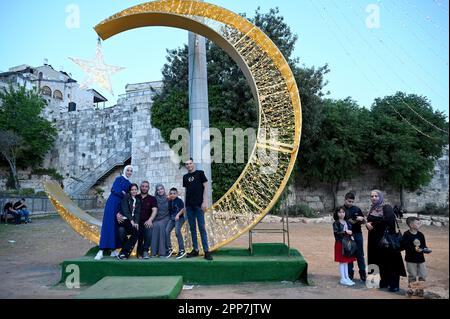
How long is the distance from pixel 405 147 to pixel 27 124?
88.8 ft

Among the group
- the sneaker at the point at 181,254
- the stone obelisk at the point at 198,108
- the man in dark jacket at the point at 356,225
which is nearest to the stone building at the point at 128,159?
the stone obelisk at the point at 198,108

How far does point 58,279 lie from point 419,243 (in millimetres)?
5912

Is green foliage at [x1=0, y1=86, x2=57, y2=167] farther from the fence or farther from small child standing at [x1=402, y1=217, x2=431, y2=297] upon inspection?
small child standing at [x1=402, y1=217, x2=431, y2=297]

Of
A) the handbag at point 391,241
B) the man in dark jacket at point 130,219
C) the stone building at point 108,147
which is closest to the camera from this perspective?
the handbag at point 391,241

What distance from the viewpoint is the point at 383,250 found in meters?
5.82

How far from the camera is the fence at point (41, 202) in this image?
17.7 m

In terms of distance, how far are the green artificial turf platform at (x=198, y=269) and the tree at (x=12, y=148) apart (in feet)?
78.4

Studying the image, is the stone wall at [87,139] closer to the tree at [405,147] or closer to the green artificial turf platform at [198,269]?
the tree at [405,147]

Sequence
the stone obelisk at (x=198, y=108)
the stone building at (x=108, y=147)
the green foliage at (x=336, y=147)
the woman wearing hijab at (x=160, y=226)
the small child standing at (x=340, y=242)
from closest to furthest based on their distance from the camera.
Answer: the small child standing at (x=340, y=242) → the woman wearing hijab at (x=160, y=226) → the stone obelisk at (x=198, y=108) → the stone building at (x=108, y=147) → the green foliage at (x=336, y=147)

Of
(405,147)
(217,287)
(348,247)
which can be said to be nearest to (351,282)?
(348,247)

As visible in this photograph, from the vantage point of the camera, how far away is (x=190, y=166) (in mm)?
6391

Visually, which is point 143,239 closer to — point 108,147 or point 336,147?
point 336,147

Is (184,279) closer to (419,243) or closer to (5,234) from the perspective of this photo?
(419,243)
